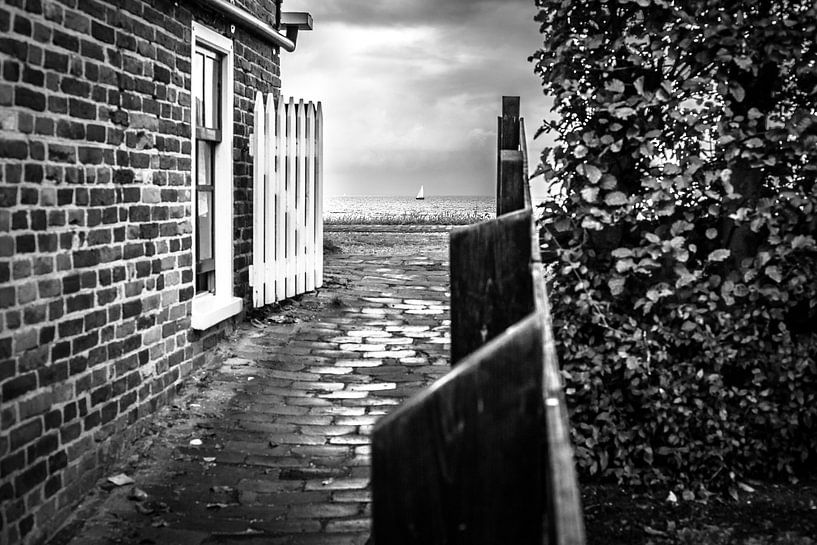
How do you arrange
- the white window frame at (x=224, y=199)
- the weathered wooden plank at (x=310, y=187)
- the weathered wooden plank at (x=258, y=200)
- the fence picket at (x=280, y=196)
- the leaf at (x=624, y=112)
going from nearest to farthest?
the leaf at (x=624, y=112), the white window frame at (x=224, y=199), the weathered wooden plank at (x=258, y=200), the fence picket at (x=280, y=196), the weathered wooden plank at (x=310, y=187)

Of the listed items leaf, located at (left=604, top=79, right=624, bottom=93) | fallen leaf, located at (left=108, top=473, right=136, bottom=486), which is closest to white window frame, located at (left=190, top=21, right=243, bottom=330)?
fallen leaf, located at (left=108, top=473, right=136, bottom=486)

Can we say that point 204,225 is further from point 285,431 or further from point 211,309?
point 285,431

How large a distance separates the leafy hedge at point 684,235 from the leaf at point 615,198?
11mm

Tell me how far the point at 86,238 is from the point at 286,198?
417cm

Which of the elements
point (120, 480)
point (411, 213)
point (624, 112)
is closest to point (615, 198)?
point (624, 112)

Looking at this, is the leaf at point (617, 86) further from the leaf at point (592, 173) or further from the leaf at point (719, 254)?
the leaf at point (719, 254)

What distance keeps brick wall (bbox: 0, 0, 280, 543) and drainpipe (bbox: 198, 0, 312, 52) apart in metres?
0.54

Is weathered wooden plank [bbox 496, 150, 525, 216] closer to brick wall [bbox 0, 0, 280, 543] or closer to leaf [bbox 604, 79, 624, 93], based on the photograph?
leaf [bbox 604, 79, 624, 93]

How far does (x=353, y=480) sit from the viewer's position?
4.68 m

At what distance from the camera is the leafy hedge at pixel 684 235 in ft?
14.7

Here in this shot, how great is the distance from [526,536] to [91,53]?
442 centimetres

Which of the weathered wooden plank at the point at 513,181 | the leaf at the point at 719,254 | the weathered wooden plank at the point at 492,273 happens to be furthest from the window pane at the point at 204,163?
the weathered wooden plank at the point at 492,273

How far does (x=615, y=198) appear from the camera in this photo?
4539mm

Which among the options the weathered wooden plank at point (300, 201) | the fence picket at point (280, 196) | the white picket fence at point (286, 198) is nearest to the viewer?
the white picket fence at point (286, 198)
